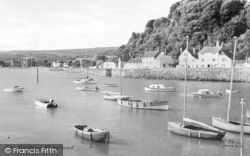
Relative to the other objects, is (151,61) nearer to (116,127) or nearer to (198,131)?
(116,127)

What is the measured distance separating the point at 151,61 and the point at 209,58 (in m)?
28.0

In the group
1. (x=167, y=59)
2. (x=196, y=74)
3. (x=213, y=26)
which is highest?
(x=213, y=26)

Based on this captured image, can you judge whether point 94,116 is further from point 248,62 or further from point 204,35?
point 204,35

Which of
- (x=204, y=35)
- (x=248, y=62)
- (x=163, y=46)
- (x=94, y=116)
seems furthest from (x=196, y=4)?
(x=94, y=116)

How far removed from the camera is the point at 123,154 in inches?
1016

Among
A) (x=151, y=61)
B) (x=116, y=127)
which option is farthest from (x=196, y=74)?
(x=116, y=127)

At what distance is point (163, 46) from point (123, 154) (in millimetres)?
122815

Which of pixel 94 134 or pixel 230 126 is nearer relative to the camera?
pixel 94 134

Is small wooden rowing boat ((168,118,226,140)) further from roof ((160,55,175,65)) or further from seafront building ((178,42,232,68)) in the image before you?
roof ((160,55,175,65))

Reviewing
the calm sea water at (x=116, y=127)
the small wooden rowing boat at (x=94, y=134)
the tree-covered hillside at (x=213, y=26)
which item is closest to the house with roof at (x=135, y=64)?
the tree-covered hillside at (x=213, y=26)

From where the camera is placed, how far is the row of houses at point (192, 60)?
104 m

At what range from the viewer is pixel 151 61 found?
427ft

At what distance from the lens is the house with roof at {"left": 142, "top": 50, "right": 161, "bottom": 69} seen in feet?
419

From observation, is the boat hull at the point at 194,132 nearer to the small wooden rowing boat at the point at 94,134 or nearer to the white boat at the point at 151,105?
the small wooden rowing boat at the point at 94,134
